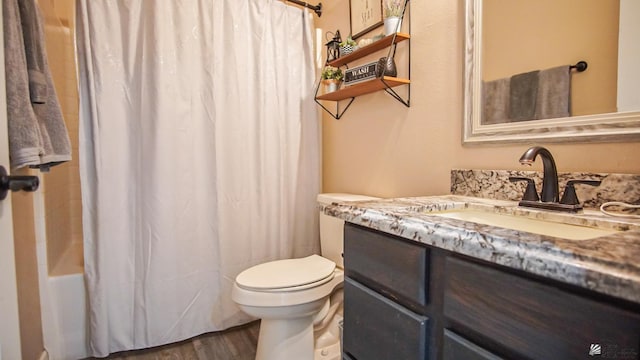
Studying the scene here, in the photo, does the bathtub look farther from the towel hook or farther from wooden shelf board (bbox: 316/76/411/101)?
the towel hook

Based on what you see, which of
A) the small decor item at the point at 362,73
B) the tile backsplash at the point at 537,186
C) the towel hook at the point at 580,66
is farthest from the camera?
the small decor item at the point at 362,73

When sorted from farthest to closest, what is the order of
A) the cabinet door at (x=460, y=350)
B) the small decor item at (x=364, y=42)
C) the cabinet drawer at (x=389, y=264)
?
the small decor item at (x=364, y=42)
the cabinet drawer at (x=389, y=264)
the cabinet door at (x=460, y=350)

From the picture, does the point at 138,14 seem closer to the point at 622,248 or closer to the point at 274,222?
the point at 274,222

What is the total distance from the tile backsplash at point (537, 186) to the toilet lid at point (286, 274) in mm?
705

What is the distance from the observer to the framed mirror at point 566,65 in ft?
2.73

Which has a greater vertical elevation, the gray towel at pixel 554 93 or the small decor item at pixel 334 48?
the small decor item at pixel 334 48

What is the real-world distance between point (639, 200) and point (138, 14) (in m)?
2.07

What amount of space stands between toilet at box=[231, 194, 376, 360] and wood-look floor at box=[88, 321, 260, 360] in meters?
0.24

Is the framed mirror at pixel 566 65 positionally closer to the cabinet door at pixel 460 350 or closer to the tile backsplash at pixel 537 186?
the tile backsplash at pixel 537 186

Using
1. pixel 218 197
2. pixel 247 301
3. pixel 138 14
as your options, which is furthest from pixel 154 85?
pixel 247 301

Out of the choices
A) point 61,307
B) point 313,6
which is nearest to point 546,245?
point 61,307

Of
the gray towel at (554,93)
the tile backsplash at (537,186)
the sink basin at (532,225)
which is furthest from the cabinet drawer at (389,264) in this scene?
the gray towel at (554,93)

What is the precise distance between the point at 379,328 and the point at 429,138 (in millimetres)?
912

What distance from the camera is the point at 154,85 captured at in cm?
163
